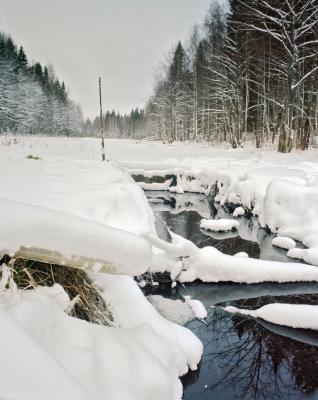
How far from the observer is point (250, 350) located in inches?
143

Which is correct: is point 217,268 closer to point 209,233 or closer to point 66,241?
point 209,233

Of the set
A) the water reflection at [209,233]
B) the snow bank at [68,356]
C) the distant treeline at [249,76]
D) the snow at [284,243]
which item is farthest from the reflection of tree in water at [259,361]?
the distant treeline at [249,76]

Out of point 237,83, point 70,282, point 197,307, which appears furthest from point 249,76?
point 70,282

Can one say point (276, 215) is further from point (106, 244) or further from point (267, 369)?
point (106, 244)

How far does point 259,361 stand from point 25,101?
34.8m

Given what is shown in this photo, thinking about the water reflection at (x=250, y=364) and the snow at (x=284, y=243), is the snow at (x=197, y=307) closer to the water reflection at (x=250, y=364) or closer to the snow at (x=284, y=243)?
the water reflection at (x=250, y=364)

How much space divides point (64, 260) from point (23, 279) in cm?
30

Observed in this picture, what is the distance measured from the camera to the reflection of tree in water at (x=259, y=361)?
10.1 ft

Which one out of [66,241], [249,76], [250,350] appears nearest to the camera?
[66,241]

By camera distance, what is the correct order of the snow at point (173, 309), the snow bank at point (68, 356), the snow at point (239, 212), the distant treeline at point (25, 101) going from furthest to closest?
the distant treeline at point (25, 101) → the snow at point (239, 212) → the snow at point (173, 309) → the snow bank at point (68, 356)

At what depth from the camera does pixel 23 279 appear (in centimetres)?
204

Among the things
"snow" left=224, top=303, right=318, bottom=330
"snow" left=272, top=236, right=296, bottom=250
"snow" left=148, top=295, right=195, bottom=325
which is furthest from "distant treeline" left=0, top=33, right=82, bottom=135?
"snow" left=224, top=303, right=318, bottom=330

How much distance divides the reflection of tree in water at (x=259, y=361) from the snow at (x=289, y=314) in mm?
169

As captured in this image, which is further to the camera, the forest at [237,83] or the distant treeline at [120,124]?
the distant treeline at [120,124]
